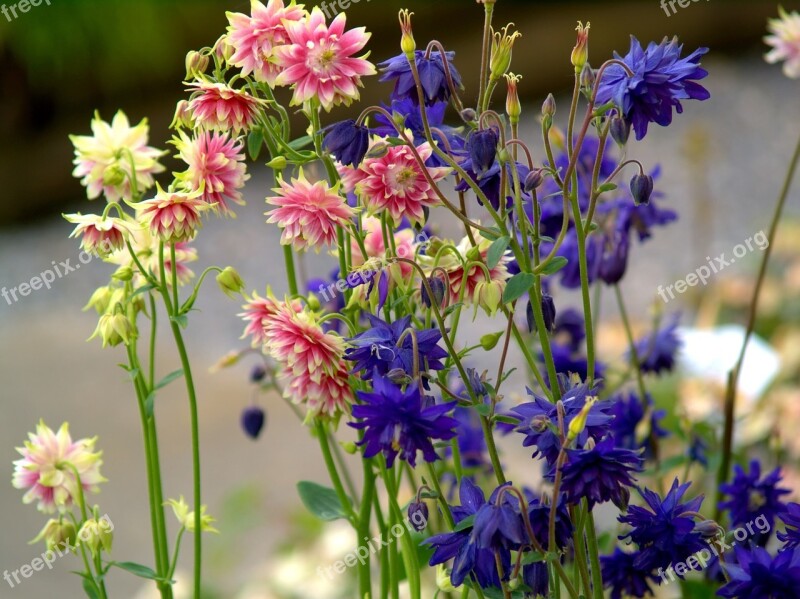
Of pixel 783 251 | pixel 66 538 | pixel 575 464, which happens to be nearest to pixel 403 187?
pixel 575 464

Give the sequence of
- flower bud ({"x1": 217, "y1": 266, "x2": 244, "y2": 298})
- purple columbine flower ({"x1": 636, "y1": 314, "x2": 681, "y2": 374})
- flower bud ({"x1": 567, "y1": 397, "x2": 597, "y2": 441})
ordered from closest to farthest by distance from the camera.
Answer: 1. flower bud ({"x1": 567, "y1": 397, "x2": 597, "y2": 441})
2. flower bud ({"x1": 217, "y1": 266, "x2": 244, "y2": 298})
3. purple columbine flower ({"x1": 636, "y1": 314, "x2": 681, "y2": 374})

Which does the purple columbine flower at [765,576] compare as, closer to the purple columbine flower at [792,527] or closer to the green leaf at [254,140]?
A: the purple columbine flower at [792,527]

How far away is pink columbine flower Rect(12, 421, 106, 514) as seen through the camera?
0.82 metres

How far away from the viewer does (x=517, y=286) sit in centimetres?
65

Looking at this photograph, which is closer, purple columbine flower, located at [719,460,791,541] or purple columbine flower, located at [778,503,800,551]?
purple columbine flower, located at [778,503,800,551]

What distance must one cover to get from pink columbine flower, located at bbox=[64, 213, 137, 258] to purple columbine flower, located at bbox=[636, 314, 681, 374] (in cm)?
66

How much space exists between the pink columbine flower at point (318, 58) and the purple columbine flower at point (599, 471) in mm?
294

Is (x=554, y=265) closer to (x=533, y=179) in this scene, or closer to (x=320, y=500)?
(x=533, y=179)

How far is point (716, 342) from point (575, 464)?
0.91m
